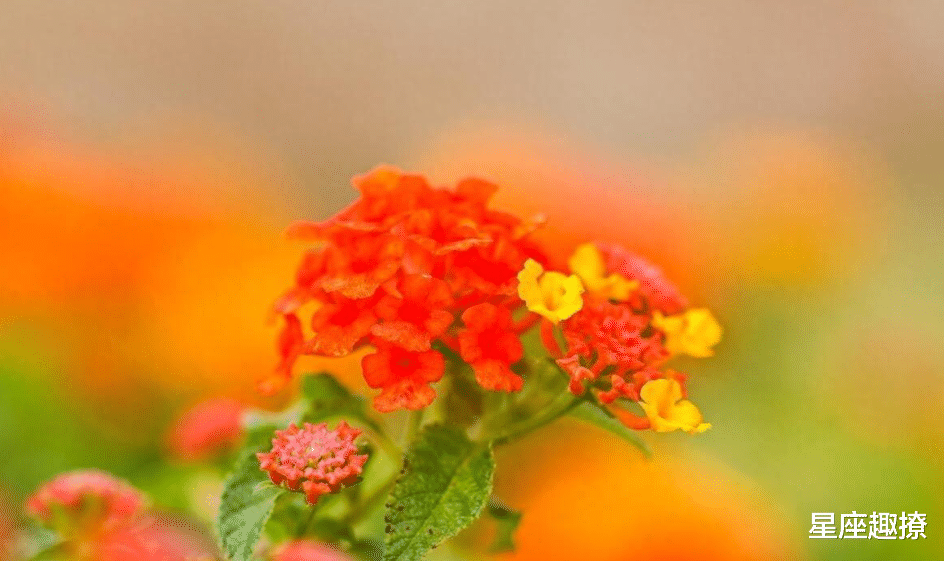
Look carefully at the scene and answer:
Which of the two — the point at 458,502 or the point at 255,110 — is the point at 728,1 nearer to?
the point at 255,110

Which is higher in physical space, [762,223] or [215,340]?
[215,340]

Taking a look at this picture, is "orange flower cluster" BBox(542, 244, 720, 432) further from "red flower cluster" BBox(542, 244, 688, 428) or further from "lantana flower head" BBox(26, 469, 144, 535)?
"lantana flower head" BBox(26, 469, 144, 535)

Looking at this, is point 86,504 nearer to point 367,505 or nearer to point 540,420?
point 367,505

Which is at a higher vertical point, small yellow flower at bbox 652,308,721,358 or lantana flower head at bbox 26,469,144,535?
small yellow flower at bbox 652,308,721,358

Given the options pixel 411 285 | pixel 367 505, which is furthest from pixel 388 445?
pixel 411 285

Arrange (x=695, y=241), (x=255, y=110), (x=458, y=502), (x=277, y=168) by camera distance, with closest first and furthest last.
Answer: (x=458, y=502), (x=695, y=241), (x=277, y=168), (x=255, y=110)

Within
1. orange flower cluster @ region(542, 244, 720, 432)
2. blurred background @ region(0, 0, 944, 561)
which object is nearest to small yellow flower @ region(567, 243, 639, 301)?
orange flower cluster @ region(542, 244, 720, 432)

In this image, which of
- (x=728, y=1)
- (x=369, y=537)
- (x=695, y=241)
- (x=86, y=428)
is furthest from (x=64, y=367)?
(x=728, y=1)
